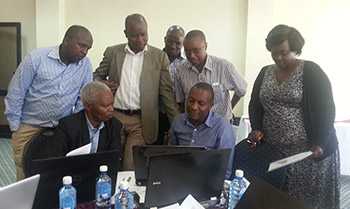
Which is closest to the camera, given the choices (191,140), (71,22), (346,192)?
(191,140)

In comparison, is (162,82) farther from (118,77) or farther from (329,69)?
(329,69)

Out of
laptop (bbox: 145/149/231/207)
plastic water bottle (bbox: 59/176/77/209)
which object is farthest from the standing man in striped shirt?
plastic water bottle (bbox: 59/176/77/209)

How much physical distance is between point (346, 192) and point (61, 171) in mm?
3308

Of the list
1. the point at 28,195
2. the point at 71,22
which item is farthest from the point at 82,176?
the point at 71,22

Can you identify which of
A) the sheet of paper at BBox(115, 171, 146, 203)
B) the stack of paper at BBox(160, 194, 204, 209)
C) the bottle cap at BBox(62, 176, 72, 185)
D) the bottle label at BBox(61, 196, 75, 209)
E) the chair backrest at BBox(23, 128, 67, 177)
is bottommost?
the sheet of paper at BBox(115, 171, 146, 203)

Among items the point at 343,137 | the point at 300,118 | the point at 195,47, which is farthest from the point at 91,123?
the point at 343,137

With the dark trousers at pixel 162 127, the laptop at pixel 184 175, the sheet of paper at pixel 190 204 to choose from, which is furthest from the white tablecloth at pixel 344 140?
the sheet of paper at pixel 190 204

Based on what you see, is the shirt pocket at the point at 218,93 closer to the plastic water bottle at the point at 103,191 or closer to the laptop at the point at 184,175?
the laptop at the point at 184,175

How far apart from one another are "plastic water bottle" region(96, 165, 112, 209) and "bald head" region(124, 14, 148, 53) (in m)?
1.34

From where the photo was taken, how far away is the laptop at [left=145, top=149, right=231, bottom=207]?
157 centimetres

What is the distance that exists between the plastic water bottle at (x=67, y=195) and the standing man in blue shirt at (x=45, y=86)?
108 centimetres

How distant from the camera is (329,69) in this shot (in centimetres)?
467

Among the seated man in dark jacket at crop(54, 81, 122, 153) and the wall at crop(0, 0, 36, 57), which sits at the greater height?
the wall at crop(0, 0, 36, 57)

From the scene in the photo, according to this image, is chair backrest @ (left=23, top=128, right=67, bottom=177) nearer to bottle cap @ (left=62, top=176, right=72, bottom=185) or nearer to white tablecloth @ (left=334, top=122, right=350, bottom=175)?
bottle cap @ (left=62, top=176, right=72, bottom=185)
